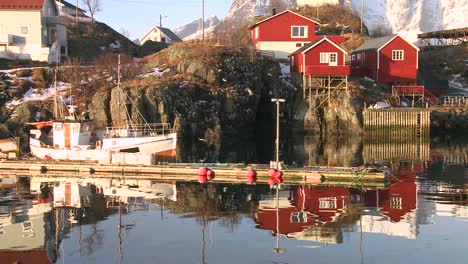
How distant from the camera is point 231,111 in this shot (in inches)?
2697

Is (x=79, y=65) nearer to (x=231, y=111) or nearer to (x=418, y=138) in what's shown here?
(x=231, y=111)

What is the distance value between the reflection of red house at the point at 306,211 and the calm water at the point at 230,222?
1.8 inches

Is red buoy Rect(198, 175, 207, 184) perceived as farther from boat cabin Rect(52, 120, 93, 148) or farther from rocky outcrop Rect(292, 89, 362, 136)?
rocky outcrop Rect(292, 89, 362, 136)

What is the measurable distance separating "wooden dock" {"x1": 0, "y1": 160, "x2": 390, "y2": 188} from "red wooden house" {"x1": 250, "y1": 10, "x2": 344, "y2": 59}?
4489 cm

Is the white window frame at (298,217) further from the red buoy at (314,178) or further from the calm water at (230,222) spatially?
the red buoy at (314,178)

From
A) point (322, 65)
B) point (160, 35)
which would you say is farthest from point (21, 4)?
point (160, 35)

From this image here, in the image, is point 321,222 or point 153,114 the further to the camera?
point 153,114

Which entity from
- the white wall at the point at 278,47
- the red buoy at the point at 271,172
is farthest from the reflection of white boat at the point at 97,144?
the white wall at the point at 278,47

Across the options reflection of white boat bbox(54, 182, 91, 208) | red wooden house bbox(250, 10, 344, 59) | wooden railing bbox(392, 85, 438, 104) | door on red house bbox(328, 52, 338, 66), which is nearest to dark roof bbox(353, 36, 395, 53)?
red wooden house bbox(250, 10, 344, 59)

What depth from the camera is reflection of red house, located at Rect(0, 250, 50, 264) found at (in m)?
19.6

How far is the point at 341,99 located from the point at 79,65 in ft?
112

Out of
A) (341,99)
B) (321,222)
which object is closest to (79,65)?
(341,99)

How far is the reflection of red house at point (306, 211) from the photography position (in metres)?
24.0

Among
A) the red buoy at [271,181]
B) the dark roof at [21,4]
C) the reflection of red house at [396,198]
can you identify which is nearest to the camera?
the reflection of red house at [396,198]
